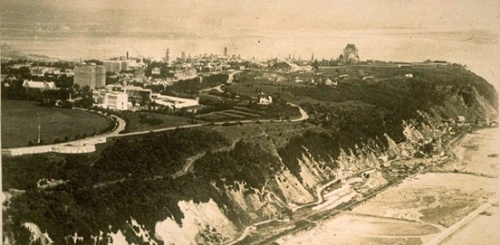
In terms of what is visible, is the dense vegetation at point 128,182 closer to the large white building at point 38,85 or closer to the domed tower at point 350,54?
the large white building at point 38,85

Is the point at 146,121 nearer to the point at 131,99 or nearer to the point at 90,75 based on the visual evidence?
the point at 131,99

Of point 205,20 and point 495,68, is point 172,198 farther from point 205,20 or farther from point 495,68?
point 495,68

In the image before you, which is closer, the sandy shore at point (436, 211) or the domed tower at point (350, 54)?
the sandy shore at point (436, 211)

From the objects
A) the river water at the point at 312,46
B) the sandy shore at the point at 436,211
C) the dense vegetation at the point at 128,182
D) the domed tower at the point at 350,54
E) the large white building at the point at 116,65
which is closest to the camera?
the dense vegetation at the point at 128,182

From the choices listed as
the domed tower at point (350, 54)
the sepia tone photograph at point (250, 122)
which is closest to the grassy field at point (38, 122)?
the sepia tone photograph at point (250, 122)

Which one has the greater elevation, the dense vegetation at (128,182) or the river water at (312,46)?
the river water at (312,46)

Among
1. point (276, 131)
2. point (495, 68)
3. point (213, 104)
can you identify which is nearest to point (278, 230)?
point (276, 131)

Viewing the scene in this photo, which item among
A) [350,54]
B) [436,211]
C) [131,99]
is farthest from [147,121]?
[436,211]

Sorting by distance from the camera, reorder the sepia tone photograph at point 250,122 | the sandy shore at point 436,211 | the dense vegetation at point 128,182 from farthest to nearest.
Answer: the sandy shore at point 436,211 < the sepia tone photograph at point 250,122 < the dense vegetation at point 128,182
